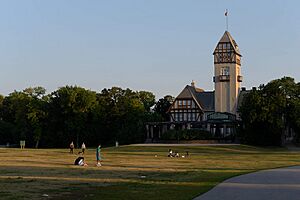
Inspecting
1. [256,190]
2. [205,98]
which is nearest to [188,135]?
[205,98]

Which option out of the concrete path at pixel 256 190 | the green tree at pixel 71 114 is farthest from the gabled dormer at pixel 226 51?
the concrete path at pixel 256 190

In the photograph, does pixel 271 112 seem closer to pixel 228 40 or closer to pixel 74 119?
pixel 228 40

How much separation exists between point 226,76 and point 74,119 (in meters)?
33.7

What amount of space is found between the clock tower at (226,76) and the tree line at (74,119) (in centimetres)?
1487

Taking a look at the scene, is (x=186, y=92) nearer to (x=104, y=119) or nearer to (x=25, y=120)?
(x=104, y=119)

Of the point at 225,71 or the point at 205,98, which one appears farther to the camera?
the point at 205,98

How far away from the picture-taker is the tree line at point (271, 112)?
87.4 m

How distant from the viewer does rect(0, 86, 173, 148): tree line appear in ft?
349

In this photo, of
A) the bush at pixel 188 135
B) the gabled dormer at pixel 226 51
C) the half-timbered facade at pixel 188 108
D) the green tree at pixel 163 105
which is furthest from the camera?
the green tree at pixel 163 105

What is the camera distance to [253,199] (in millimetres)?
16906

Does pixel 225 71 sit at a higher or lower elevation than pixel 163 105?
higher

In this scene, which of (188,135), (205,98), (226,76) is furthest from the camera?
(205,98)

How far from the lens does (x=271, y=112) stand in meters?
87.4

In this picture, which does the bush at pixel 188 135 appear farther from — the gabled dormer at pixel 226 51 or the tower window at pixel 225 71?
the gabled dormer at pixel 226 51
